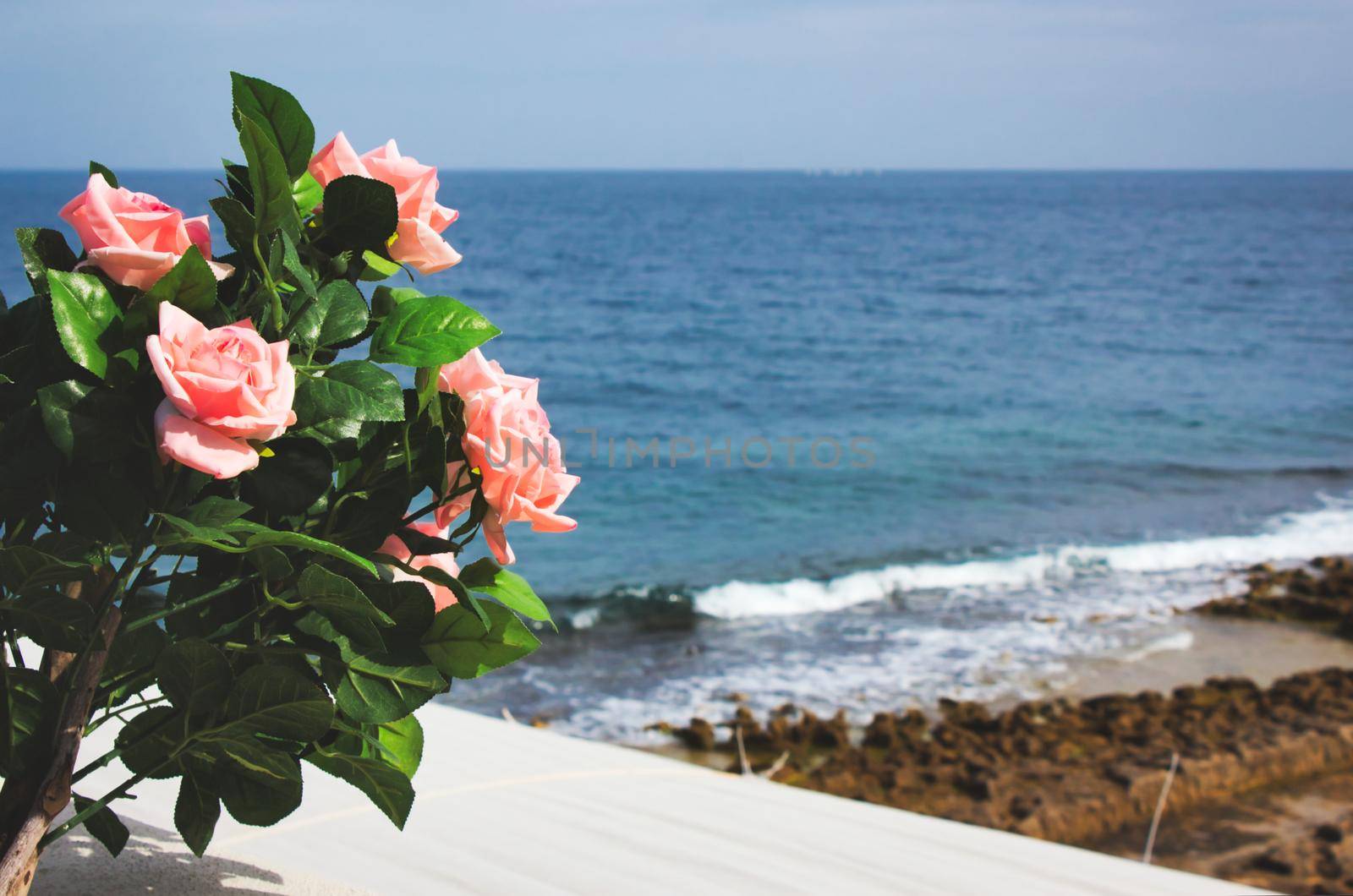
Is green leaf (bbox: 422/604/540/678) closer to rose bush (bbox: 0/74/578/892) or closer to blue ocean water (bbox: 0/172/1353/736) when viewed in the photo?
rose bush (bbox: 0/74/578/892)

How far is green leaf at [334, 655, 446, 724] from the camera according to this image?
36.9 inches

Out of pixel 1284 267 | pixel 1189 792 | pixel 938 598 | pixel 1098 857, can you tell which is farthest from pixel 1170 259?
pixel 1098 857

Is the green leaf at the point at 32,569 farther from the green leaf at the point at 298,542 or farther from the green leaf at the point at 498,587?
the green leaf at the point at 498,587

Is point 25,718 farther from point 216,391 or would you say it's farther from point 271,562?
point 216,391

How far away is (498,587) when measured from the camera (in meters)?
1.04

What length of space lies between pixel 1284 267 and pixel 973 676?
41141mm

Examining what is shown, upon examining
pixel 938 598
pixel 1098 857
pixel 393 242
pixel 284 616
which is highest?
pixel 393 242

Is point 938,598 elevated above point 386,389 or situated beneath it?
situated beneath

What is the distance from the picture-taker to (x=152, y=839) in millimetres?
1552

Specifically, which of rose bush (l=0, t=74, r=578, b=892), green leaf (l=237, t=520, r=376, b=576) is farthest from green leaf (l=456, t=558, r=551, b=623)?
green leaf (l=237, t=520, r=376, b=576)

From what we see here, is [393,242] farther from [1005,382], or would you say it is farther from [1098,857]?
[1005,382]

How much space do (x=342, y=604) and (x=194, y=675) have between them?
0.16 m

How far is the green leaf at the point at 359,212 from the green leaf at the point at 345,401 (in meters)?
0.13

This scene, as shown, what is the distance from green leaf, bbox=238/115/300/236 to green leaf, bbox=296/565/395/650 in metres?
0.29
